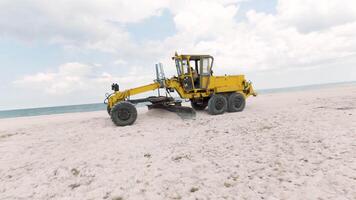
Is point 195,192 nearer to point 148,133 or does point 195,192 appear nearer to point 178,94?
point 148,133

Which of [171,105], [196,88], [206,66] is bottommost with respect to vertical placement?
[171,105]

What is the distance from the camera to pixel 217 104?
35.8 ft

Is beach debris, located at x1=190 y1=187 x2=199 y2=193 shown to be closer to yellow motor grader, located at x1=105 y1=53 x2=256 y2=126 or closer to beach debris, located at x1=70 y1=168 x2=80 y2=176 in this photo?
beach debris, located at x1=70 y1=168 x2=80 y2=176

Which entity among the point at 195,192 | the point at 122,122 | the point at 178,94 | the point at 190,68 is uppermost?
the point at 190,68

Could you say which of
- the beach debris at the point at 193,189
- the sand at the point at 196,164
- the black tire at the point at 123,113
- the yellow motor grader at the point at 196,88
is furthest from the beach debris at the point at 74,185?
the yellow motor grader at the point at 196,88

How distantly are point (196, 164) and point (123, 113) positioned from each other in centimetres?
513

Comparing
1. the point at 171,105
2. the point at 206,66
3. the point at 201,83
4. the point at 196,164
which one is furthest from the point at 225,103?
the point at 196,164

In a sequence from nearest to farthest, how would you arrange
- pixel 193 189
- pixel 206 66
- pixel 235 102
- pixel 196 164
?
pixel 193 189, pixel 196 164, pixel 206 66, pixel 235 102

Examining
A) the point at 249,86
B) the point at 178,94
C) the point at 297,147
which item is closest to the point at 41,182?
the point at 297,147

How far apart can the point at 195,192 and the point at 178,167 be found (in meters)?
0.96

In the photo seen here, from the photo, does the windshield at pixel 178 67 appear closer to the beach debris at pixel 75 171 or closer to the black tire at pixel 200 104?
the black tire at pixel 200 104

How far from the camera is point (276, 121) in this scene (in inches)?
287

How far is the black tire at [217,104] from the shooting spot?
10.8m

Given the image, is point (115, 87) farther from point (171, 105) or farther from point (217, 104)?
point (217, 104)
